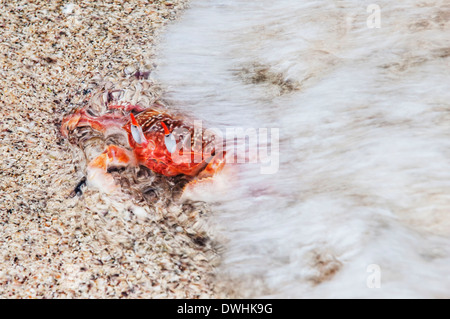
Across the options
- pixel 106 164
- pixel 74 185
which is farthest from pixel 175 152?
pixel 74 185

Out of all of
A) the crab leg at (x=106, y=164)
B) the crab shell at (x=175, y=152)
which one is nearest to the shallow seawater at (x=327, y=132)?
the crab shell at (x=175, y=152)

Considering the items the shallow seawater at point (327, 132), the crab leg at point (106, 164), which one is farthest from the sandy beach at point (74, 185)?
the shallow seawater at point (327, 132)

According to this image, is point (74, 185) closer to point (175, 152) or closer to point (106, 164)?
point (106, 164)

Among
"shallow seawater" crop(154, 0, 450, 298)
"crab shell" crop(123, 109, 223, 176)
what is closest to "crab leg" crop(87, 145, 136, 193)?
"crab shell" crop(123, 109, 223, 176)

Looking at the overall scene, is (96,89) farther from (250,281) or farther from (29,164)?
(250,281)

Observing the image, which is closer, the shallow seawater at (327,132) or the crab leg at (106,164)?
the shallow seawater at (327,132)

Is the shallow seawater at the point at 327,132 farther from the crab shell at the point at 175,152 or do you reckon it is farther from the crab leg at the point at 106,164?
the crab leg at the point at 106,164
